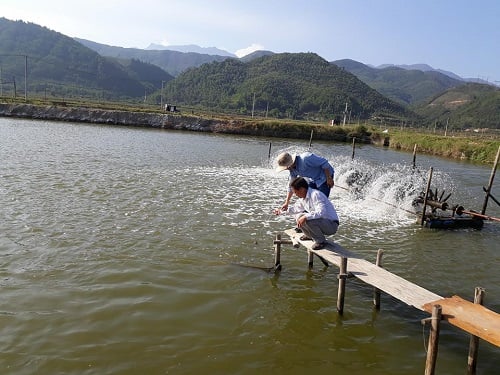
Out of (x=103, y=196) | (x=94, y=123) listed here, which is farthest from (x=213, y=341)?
(x=94, y=123)

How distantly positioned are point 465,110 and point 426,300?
167 meters

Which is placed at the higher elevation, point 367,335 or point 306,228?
point 306,228

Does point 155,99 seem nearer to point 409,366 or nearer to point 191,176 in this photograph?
point 191,176

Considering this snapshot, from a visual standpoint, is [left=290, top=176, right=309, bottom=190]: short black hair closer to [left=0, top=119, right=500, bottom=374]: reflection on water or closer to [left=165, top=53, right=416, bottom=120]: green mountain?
[left=0, top=119, right=500, bottom=374]: reflection on water

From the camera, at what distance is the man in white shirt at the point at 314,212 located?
8469mm

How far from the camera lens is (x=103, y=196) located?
51.5 ft

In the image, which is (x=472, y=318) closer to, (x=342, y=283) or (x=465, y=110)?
(x=342, y=283)

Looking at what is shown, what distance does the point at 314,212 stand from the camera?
851 centimetres

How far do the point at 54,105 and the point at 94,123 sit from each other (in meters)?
9.91

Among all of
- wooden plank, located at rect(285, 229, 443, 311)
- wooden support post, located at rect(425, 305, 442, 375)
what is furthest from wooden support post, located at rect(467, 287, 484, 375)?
wooden support post, located at rect(425, 305, 442, 375)

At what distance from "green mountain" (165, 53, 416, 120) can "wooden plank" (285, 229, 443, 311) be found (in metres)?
128

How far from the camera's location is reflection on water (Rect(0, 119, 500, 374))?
6582mm

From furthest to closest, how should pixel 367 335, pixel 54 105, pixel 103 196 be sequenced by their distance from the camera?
pixel 54 105, pixel 103 196, pixel 367 335

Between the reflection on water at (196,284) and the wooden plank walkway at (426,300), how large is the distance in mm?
988
